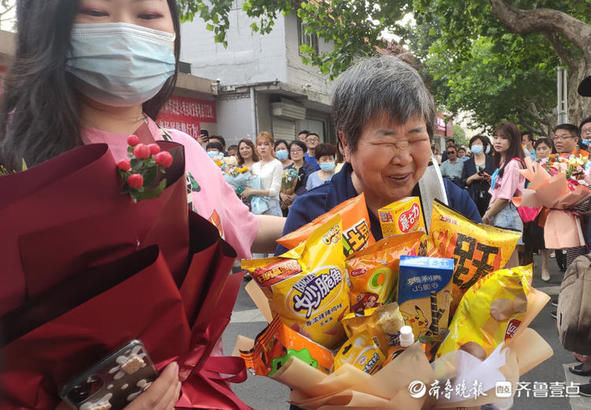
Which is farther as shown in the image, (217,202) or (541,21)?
(541,21)

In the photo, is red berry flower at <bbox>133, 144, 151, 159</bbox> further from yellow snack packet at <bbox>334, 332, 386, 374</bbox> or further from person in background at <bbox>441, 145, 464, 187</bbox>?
person in background at <bbox>441, 145, 464, 187</bbox>

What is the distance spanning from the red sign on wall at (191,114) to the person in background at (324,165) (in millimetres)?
6652

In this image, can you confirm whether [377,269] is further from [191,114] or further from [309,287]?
[191,114]

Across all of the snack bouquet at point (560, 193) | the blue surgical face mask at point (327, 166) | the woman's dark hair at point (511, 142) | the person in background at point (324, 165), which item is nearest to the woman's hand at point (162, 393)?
the snack bouquet at point (560, 193)

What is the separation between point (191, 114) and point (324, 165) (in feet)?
26.5

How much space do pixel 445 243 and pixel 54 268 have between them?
2.74ft

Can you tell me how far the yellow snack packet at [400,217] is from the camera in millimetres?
1212

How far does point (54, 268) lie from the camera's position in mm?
760

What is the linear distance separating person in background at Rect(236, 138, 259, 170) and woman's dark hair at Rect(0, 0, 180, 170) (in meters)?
6.59

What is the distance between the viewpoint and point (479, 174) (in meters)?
8.43

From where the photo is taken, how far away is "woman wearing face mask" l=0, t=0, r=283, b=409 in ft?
3.75

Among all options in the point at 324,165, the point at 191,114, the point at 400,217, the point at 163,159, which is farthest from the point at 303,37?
the point at 163,159

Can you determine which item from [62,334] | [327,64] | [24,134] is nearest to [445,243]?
[62,334]

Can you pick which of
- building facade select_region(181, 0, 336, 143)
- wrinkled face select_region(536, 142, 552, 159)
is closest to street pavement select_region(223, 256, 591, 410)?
wrinkled face select_region(536, 142, 552, 159)
